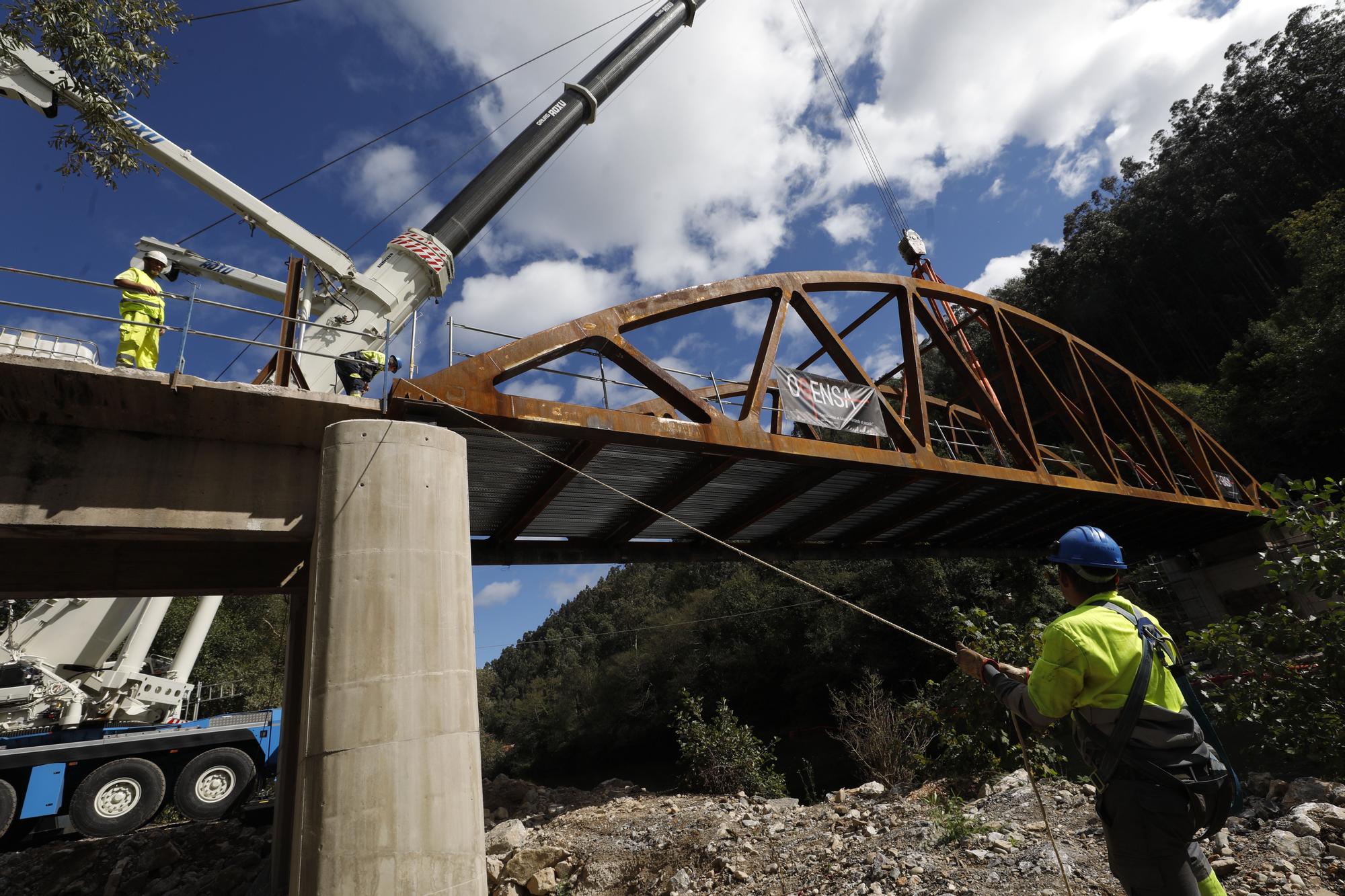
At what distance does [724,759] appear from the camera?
15578 millimetres

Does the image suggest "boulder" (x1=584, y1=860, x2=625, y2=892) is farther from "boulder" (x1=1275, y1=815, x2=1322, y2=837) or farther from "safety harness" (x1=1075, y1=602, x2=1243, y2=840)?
"safety harness" (x1=1075, y1=602, x2=1243, y2=840)

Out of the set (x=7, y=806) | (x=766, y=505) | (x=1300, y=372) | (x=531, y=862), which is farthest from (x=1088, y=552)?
(x=1300, y=372)

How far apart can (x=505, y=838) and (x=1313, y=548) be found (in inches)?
396

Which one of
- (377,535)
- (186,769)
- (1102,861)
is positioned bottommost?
(1102,861)

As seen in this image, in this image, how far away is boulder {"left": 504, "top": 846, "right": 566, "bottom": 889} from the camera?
7.91 metres

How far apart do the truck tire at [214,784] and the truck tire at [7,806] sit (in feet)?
7.04

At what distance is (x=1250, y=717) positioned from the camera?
243 inches

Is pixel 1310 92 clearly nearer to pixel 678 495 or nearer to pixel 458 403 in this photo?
pixel 678 495

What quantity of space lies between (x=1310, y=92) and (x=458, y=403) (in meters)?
53.4

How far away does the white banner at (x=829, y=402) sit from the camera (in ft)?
29.3

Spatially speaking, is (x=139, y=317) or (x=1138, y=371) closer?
(x=139, y=317)

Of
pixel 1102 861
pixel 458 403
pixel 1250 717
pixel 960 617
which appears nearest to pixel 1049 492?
pixel 960 617

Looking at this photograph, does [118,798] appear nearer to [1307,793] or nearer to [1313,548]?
[1307,793]

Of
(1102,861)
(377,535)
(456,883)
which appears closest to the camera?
(456,883)
